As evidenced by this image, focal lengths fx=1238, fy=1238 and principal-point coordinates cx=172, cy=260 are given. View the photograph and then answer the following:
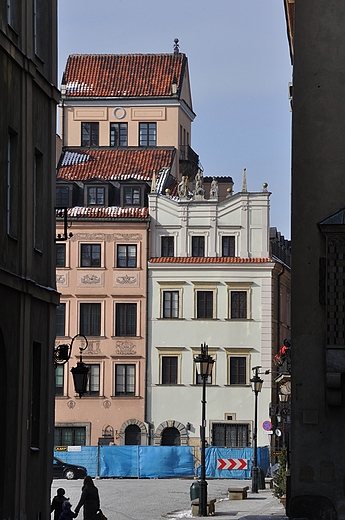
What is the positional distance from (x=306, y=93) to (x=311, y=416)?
491cm

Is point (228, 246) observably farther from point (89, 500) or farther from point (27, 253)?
point (27, 253)

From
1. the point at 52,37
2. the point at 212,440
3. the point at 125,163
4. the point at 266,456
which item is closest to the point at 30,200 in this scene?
the point at 52,37

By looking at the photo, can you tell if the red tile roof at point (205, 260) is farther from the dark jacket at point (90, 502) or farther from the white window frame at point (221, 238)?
the dark jacket at point (90, 502)

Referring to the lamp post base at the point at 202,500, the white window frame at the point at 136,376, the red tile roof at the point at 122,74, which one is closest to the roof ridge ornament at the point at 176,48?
the red tile roof at the point at 122,74

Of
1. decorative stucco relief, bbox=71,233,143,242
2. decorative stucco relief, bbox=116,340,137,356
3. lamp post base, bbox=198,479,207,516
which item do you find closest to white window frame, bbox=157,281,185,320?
decorative stucco relief, bbox=116,340,137,356

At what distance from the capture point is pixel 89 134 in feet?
241

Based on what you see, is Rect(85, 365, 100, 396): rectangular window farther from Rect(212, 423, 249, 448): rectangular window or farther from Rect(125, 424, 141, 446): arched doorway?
Rect(212, 423, 249, 448): rectangular window

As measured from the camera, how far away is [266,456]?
5972 cm

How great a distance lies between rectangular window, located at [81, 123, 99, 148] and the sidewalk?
114ft

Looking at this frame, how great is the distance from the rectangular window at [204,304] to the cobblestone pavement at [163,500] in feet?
42.2

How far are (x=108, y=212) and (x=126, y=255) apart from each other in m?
2.63

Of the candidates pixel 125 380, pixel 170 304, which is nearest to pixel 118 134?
pixel 170 304

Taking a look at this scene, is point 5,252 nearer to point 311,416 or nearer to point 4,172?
point 4,172

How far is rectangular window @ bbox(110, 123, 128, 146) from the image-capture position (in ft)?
240
